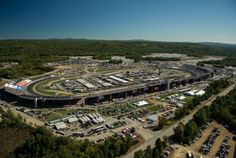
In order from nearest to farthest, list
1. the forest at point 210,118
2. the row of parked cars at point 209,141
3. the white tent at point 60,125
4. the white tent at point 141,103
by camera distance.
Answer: the row of parked cars at point 209,141, the forest at point 210,118, the white tent at point 60,125, the white tent at point 141,103

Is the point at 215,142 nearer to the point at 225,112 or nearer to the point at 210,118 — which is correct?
the point at 210,118

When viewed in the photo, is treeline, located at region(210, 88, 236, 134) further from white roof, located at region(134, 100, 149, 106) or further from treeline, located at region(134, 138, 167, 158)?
treeline, located at region(134, 138, 167, 158)

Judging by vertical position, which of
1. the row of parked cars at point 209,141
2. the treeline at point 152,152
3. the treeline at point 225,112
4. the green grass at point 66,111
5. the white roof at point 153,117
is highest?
the treeline at point 225,112

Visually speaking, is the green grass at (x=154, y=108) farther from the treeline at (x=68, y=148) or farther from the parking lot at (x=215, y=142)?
the treeline at (x=68, y=148)

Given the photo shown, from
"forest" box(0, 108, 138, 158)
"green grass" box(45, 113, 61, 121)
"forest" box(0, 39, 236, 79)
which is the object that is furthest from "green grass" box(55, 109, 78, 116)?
"forest" box(0, 39, 236, 79)

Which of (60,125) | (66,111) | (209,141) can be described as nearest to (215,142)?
(209,141)

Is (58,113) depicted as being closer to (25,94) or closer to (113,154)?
(25,94)

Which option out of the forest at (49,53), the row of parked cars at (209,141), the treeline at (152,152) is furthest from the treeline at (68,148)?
the forest at (49,53)
